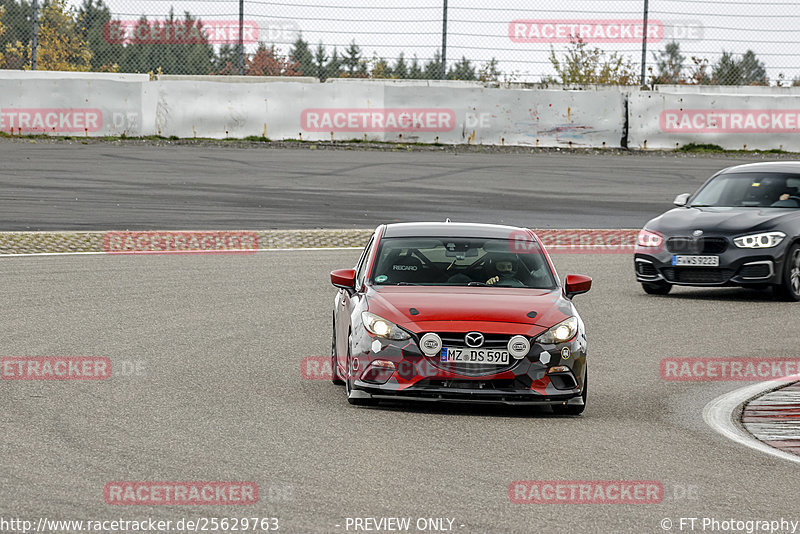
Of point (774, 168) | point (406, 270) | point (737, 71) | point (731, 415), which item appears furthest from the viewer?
point (737, 71)

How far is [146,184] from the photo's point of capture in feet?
81.2

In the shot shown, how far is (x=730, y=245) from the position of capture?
15.3 metres

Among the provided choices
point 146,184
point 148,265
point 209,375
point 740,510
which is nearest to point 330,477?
point 740,510

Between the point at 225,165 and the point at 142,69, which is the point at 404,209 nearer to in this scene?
the point at 225,165

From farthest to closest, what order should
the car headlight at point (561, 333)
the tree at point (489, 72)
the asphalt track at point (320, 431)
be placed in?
the tree at point (489, 72), the car headlight at point (561, 333), the asphalt track at point (320, 431)

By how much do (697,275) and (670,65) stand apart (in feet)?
75.6

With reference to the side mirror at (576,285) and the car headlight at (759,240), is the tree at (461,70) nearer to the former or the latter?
the car headlight at (759,240)

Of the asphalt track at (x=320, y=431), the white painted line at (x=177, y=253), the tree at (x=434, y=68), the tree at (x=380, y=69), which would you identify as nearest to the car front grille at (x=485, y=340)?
the asphalt track at (x=320, y=431)

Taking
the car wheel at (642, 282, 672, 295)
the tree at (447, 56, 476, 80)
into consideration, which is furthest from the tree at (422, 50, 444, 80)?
the car wheel at (642, 282, 672, 295)

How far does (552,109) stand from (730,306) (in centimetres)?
1439

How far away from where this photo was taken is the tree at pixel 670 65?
3222cm

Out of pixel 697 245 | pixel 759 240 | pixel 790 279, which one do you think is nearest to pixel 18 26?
pixel 697 245

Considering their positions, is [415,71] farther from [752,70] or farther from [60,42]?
[60,42]

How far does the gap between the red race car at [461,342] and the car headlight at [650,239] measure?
6329 millimetres
